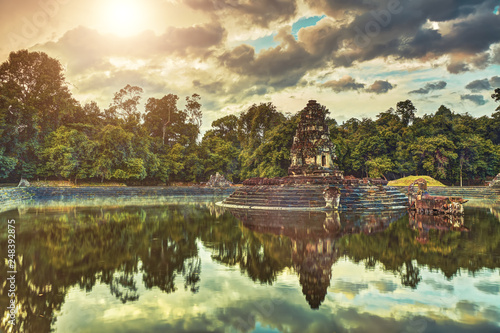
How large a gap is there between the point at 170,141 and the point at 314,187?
112 feet

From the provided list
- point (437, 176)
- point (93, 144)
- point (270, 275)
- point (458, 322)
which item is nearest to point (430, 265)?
point (458, 322)

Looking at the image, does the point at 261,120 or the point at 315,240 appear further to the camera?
the point at 261,120

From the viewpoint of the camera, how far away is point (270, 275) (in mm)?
5824

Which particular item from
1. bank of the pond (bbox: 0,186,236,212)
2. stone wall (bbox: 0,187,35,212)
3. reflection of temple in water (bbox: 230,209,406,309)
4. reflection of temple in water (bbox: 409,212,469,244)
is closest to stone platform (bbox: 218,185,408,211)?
reflection of temple in water (bbox: 230,209,406,309)

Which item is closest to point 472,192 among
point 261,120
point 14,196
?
point 261,120

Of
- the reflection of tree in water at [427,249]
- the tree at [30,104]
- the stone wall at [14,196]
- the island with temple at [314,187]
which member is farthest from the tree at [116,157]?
the reflection of tree in water at [427,249]

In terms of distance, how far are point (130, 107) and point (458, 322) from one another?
48.0m

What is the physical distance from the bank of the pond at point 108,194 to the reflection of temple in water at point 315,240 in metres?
14.9

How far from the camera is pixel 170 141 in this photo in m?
47.8

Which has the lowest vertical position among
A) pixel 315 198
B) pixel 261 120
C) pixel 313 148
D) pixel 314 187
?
pixel 315 198

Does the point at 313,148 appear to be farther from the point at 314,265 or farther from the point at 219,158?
the point at 219,158

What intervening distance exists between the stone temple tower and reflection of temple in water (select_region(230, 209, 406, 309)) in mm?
9899

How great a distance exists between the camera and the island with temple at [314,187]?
56.2 ft

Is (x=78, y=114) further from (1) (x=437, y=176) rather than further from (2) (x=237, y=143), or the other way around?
(1) (x=437, y=176)
